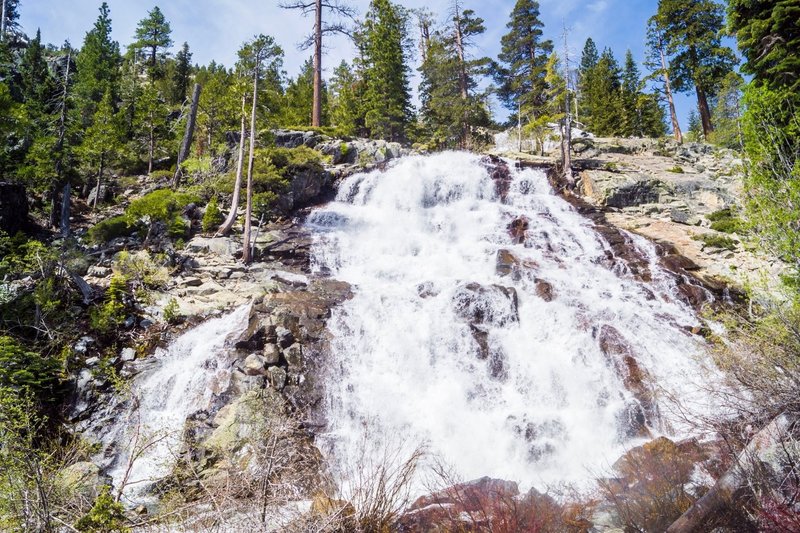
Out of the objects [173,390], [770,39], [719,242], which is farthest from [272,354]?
[770,39]

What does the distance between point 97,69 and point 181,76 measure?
8956mm

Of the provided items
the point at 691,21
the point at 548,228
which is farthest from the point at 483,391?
the point at 691,21

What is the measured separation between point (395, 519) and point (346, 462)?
4.70 metres

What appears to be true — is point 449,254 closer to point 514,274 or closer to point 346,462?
point 514,274

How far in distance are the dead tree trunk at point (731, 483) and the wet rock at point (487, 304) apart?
746cm

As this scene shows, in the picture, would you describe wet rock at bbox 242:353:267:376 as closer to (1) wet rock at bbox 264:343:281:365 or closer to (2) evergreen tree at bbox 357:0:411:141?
(1) wet rock at bbox 264:343:281:365

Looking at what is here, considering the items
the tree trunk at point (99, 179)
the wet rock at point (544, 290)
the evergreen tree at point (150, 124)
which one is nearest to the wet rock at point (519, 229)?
the wet rock at point (544, 290)

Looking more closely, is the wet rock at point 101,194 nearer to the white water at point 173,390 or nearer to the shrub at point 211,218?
the shrub at point 211,218

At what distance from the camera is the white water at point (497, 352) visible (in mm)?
9664

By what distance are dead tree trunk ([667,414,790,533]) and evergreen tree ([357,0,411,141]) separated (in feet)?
106

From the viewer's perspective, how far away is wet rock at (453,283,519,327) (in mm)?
13195

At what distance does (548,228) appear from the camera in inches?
774

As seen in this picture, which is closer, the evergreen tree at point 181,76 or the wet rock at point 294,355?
the wet rock at point 294,355

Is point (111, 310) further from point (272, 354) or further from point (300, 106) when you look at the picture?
point (300, 106)
